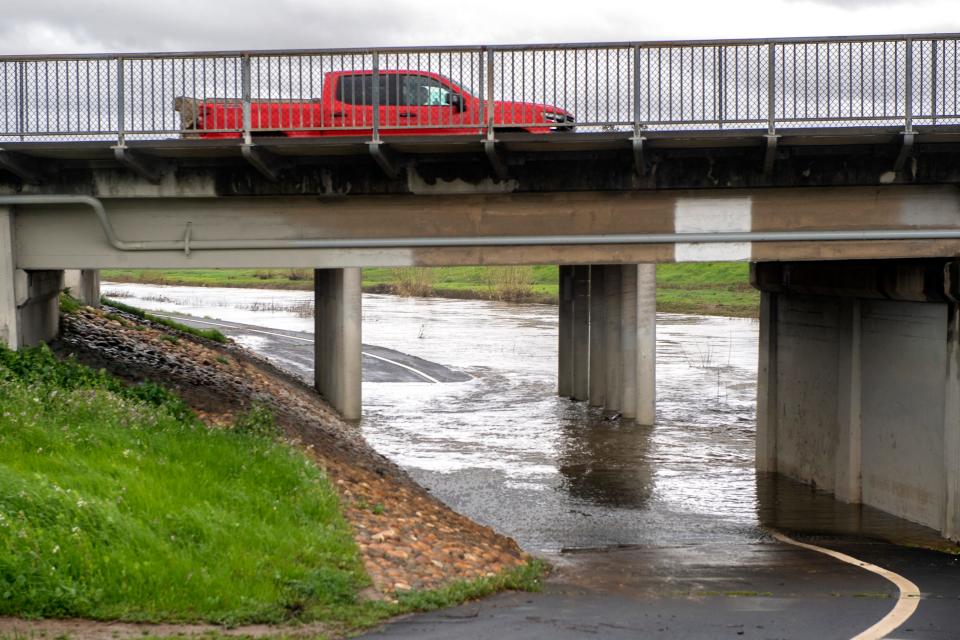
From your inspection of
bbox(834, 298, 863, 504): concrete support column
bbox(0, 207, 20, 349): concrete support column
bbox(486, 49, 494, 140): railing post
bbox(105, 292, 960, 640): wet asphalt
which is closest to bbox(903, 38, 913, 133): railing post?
bbox(834, 298, 863, 504): concrete support column

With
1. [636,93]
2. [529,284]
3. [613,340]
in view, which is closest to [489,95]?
[636,93]

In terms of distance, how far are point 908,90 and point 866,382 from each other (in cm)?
551

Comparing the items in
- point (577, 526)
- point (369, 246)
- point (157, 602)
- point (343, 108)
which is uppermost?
point (343, 108)

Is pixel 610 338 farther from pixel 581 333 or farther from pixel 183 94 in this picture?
pixel 183 94

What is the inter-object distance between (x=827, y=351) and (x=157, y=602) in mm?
14332

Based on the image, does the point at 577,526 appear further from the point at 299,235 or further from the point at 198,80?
the point at 198,80

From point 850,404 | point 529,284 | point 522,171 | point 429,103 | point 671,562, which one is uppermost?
point 429,103

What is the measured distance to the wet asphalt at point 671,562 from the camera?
1055cm

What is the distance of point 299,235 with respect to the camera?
1691 cm

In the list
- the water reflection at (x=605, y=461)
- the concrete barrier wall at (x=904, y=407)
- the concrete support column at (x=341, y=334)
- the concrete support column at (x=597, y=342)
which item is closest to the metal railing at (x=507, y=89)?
the concrete barrier wall at (x=904, y=407)

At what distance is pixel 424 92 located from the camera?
1681 cm

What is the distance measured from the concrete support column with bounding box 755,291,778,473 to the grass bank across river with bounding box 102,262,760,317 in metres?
38.3

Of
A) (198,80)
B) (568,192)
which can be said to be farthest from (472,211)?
(198,80)

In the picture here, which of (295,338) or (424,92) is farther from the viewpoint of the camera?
(295,338)
